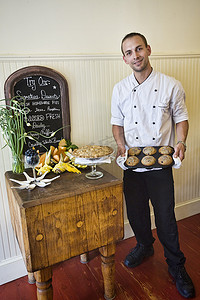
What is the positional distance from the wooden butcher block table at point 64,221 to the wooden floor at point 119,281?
0.39 m

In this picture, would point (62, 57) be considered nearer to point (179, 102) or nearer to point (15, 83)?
point (15, 83)

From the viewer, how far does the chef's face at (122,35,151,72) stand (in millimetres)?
1777

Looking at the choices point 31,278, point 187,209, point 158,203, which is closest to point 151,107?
point 158,203

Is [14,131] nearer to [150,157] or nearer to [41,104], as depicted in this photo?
[41,104]

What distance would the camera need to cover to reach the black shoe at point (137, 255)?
2022 mm

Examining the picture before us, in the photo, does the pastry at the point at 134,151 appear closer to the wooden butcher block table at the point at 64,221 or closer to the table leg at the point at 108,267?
the wooden butcher block table at the point at 64,221

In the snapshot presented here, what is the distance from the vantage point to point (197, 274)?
189 cm

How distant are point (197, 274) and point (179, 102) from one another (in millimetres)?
1294

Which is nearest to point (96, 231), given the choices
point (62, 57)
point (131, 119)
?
point (131, 119)

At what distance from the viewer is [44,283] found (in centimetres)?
139

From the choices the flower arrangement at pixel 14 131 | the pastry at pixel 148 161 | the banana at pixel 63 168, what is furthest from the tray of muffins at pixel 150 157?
the flower arrangement at pixel 14 131

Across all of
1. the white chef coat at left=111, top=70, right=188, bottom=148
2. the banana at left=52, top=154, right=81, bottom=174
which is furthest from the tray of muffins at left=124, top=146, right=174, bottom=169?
the banana at left=52, top=154, right=81, bottom=174

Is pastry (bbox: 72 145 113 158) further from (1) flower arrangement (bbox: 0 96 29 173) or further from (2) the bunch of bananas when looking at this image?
(1) flower arrangement (bbox: 0 96 29 173)

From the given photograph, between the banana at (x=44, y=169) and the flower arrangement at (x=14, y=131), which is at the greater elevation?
the flower arrangement at (x=14, y=131)
